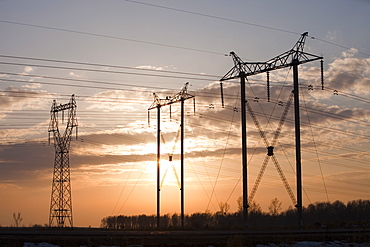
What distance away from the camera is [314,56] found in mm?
63469

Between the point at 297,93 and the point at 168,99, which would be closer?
the point at 297,93

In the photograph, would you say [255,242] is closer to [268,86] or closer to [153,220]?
[268,86]

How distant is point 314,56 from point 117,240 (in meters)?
38.9

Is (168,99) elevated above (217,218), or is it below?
above

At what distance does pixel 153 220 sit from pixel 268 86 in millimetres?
126393

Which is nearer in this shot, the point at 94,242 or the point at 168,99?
the point at 94,242

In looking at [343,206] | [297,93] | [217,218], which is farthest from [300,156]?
[343,206]

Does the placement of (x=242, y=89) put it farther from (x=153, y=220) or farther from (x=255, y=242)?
(x=153, y=220)

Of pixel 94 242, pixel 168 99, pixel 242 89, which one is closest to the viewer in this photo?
pixel 94 242

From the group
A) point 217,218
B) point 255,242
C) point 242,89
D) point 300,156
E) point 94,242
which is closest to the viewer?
point 94,242

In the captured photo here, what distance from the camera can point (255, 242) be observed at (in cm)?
3747

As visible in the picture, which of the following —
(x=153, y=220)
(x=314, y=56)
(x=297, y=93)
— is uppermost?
(x=314, y=56)

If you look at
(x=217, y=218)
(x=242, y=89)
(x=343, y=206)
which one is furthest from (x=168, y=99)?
(x=343, y=206)

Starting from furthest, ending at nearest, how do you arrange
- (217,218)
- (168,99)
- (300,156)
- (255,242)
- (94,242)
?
(217,218) < (168,99) < (300,156) < (255,242) < (94,242)
